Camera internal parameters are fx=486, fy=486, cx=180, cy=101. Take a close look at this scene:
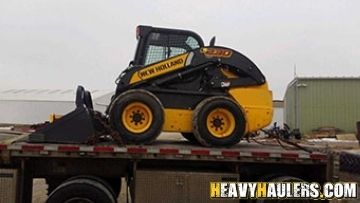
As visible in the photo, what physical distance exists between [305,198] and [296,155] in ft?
2.30

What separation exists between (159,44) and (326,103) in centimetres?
2723

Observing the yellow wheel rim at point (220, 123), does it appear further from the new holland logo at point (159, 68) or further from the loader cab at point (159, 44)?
the loader cab at point (159, 44)

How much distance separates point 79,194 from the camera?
7.49 meters

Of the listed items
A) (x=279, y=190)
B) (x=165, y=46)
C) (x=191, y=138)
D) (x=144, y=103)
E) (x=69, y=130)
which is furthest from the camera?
(x=191, y=138)

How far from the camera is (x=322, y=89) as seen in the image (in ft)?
113

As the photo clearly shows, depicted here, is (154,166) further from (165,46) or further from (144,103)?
(165,46)

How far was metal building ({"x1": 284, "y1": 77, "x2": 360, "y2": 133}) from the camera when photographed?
33.8m

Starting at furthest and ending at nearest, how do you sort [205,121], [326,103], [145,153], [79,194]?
[326,103] → [205,121] → [145,153] → [79,194]

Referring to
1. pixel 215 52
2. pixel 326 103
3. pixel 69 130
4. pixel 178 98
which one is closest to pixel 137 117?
pixel 178 98

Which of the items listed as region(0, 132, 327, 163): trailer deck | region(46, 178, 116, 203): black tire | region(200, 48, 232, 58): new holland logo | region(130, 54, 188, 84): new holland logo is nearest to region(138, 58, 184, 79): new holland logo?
region(130, 54, 188, 84): new holland logo

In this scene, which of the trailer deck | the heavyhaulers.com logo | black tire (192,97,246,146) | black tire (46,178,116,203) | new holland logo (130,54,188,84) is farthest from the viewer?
new holland logo (130,54,188,84)

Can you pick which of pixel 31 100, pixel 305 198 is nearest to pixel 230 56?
pixel 305 198

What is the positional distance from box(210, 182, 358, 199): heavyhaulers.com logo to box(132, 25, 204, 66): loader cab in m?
2.79

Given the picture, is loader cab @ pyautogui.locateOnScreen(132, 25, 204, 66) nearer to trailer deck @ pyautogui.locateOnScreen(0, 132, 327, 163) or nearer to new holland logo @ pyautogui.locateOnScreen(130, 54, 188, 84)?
new holland logo @ pyautogui.locateOnScreen(130, 54, 188, 84)
